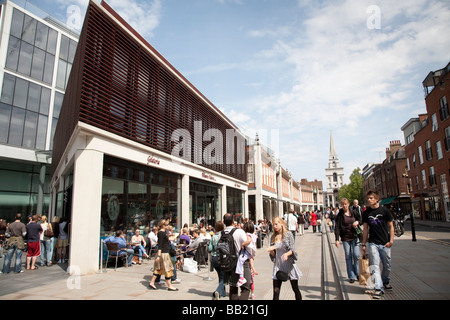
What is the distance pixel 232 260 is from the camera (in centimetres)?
459

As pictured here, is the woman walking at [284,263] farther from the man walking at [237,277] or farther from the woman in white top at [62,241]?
the woman in white top at [62,241]

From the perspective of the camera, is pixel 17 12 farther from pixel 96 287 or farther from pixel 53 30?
pixel 96 287

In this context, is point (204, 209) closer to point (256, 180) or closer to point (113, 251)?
point (113, 251)

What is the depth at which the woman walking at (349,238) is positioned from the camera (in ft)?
20.4

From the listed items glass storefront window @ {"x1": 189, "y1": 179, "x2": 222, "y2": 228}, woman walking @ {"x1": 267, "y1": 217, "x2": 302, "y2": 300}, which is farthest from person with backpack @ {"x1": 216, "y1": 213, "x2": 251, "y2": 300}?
glass storefront window @ {"x1": 189, "y1": 179, "x2": 222, "y2": 228}

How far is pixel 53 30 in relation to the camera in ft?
95.7

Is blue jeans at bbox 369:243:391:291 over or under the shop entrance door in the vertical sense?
under

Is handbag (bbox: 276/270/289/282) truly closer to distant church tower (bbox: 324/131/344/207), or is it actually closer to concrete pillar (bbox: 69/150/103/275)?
concrete pillar (bbox: 69/150/103/275)

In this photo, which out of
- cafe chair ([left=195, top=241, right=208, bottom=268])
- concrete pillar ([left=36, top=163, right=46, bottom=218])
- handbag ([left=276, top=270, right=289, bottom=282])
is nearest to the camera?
handbag ([left=276, top=270, right=289, bottom=282])

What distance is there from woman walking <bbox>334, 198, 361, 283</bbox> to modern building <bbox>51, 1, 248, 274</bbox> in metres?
7.44

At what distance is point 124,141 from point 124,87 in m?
2.32

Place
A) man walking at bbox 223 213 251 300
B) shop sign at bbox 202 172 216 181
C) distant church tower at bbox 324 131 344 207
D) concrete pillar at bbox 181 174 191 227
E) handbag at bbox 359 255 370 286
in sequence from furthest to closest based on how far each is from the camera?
1. distant church tower at bbox 324 131 344 207
2. shop sign at bbox 202 172 216 181
3. concrete pillar at bbox 181 174 191 227
4. handbag at bbox 359 255 370 286
5. man walking at bbox 223 213 251 300

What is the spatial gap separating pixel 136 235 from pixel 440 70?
33568 millimetres

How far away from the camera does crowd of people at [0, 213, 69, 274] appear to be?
8.92 meters
